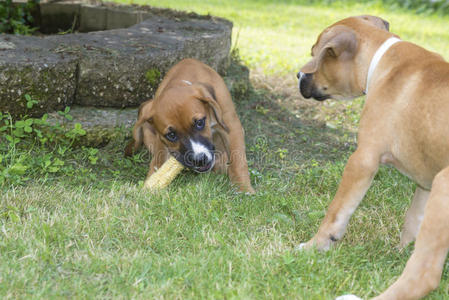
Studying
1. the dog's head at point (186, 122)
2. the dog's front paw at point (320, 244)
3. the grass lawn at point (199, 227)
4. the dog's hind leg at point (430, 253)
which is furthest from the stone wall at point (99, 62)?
the dog's hind leg at point (430, 253)

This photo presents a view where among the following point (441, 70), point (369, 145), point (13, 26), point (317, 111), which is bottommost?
point (317, 111)

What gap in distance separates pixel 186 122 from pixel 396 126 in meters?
1.77

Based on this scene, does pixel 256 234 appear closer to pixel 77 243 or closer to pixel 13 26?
pixel 77 243

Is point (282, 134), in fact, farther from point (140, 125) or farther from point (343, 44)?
point (343, 44)

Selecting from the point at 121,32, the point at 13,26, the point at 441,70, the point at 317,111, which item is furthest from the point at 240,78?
the point at 441,70

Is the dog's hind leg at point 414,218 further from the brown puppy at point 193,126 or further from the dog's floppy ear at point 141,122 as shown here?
the dog's floppy ear at point 141,122

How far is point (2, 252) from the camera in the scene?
3650 millimetres

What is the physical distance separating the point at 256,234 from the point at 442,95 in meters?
1.57

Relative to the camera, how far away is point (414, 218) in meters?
3.99

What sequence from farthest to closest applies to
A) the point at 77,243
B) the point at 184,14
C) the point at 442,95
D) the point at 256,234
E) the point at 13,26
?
the point at 184,14, the point at 13,26, the point at 256,234, the point at 77,243, the point at 442,95

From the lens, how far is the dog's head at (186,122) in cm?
469

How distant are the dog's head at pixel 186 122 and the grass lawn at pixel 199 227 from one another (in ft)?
0.88

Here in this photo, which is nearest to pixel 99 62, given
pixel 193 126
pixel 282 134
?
pixel 193 126

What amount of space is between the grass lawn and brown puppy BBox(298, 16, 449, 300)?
0.31 meters
